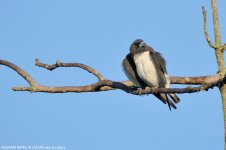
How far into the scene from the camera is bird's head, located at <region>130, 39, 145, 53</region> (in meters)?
8.17

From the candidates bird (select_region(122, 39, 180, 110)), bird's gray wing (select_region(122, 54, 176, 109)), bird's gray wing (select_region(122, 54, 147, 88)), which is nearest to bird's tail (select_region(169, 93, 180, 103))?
bird (select_region(122, 39, 180, 110))

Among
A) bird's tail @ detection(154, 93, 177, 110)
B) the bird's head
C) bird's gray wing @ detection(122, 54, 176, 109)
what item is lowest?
bird's tail @ detection(154, 93, 177, 110)

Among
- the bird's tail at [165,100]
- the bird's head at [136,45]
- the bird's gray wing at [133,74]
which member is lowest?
the bird's tail at [165,100]

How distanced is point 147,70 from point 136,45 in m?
0.74

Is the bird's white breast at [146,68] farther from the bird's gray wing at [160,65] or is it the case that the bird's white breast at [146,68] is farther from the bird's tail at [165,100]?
the bird's tail at [165,100]

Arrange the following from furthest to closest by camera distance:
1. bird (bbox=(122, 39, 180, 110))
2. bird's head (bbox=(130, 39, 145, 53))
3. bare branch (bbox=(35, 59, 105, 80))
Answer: bird's head (bbox=(130, 39, 145, 53)) → bird (bbox=(122, 39, 180, 110)) → bare branch (bbox=(35, 59, 105, 80))

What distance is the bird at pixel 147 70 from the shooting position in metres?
7.70

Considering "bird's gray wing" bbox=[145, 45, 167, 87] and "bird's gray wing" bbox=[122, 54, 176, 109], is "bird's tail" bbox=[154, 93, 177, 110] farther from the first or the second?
"bird's gray wing" bbox=[145, 45, 167, 87]

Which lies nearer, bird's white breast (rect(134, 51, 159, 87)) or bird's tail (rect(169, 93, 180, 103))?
bird's tail (rect(169, 93, 180, 103))

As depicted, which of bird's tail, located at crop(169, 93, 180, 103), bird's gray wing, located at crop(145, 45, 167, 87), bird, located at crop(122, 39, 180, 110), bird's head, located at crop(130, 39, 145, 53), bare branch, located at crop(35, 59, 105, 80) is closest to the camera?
→ bare branch, located at crop(35, 59, 105, 80)

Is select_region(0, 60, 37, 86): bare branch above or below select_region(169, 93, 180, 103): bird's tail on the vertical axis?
above

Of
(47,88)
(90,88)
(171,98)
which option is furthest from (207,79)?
(47,88)

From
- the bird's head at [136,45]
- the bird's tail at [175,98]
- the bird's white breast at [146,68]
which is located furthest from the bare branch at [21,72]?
the bird's tail at [175,98]

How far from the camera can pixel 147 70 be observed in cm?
773
